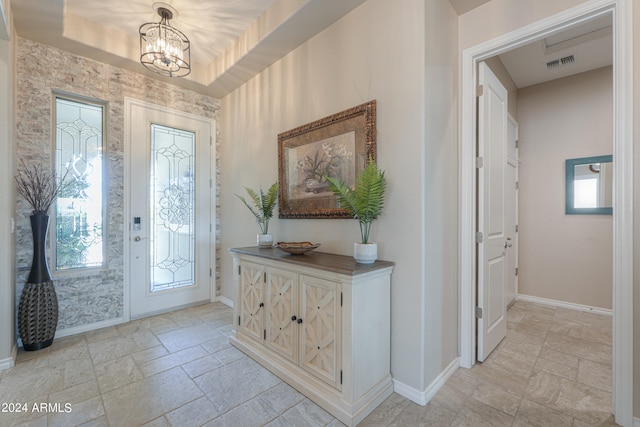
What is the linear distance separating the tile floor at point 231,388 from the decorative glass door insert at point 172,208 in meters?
0.86

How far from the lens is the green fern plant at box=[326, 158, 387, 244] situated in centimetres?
189

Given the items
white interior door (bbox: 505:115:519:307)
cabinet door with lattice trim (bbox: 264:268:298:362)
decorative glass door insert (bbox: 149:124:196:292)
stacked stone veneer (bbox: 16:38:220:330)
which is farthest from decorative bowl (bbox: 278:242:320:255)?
white interior door (bbox: 505:115:519:307)

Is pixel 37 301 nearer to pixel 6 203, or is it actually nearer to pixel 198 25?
pixel 6 203

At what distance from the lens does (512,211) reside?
3619 mm

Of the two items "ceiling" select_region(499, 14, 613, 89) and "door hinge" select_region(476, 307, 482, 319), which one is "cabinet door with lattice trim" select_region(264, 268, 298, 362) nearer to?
"door hinge" select_region(476, 307, 482, 319)

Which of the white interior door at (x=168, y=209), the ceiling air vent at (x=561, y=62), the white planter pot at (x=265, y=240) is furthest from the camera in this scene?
the white interior door at (x=168, y=209)

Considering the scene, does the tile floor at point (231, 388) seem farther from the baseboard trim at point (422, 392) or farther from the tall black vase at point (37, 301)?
the tall black vase at point (37, 301)

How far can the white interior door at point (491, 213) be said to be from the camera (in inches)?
92.7

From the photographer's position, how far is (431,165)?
6.39 feet

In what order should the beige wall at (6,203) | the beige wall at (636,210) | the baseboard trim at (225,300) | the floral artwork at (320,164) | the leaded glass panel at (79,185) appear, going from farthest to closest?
the baseboard trim at (225,300)
the leaded glass panel at (79,185)
the floral artwork at (320,164)
the beige wall at (6,203)
the beige wall at (636,210)

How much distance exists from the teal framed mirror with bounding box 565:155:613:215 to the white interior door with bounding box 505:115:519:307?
58cm

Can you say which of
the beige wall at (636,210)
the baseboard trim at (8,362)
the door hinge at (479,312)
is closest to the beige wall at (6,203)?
the baseboard trim at (8,362)

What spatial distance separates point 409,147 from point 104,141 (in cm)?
326

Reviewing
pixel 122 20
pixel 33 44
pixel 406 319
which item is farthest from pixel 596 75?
pixel 33 44
